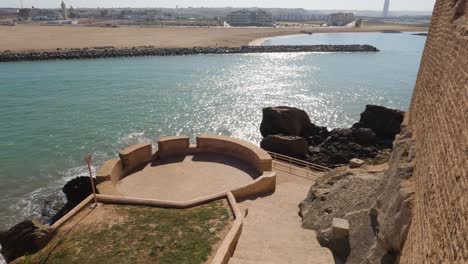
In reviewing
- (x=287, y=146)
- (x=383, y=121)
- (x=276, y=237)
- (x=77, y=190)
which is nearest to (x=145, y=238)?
(x=276, y=237)

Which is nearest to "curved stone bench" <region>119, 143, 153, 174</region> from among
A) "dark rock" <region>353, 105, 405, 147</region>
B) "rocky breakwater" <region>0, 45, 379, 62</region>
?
"dark rock" <region>353, 105, 405, 147</region>

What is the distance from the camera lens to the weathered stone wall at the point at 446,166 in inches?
181

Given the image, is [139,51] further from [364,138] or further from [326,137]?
[364,138]

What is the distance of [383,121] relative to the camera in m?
28.9

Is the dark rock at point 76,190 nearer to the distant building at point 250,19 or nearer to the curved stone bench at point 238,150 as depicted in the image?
the curved stone bench at point 238,150

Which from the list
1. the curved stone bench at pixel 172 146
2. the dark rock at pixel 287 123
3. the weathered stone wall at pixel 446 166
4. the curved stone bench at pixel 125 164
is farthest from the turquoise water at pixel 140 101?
the weathered stone wall at pixel 446 166

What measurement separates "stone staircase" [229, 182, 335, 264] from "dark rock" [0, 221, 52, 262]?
18.9 ft

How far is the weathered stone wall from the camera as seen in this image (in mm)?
4609

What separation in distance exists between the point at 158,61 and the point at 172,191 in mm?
60718

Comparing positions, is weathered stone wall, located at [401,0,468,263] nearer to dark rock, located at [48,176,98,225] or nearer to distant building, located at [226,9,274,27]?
dark rock, located at [48,176,98,225]

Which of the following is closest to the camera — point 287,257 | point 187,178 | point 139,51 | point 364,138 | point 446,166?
point 446,166

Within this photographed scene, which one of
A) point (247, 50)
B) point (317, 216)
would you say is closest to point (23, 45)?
point (247, 50)

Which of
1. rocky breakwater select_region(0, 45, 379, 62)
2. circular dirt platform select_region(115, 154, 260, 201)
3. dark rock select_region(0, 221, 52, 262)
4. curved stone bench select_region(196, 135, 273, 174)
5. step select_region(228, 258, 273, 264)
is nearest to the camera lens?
step select_region(228, 258, 273, 264)

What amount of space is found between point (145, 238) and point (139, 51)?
72629 mm
